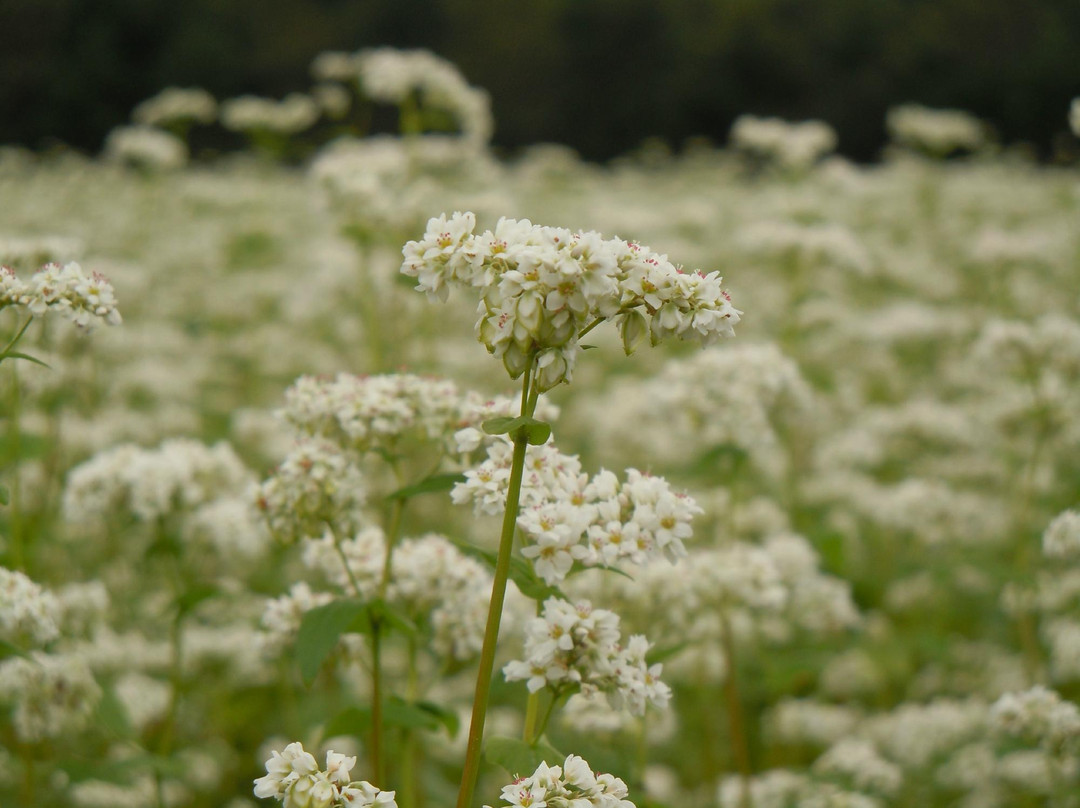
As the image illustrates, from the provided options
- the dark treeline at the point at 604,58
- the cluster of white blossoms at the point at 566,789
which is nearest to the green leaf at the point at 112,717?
the cluster of white blossoms at the point at 566,789

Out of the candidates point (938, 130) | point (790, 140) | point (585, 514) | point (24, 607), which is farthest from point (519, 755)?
point (938, 130)

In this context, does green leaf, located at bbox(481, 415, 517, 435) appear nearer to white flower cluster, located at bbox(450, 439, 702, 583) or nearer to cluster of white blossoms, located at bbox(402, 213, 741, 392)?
cluster of white blossoms, located at bbox(402, 213, 741, 392)

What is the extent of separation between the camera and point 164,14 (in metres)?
28.1

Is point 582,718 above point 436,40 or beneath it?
beneath

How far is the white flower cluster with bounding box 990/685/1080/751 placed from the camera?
4.25 m

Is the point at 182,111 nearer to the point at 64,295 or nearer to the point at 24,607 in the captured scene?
the point at 64,295

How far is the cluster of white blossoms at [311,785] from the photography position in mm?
2594

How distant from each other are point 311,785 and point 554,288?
145cm

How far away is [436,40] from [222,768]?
38.3 metres

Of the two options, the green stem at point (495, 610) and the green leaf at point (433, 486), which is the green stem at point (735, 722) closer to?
the green leaf at point (433, 486)

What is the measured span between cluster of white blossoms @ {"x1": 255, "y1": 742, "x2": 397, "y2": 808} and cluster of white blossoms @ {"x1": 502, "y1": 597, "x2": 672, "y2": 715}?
52cm

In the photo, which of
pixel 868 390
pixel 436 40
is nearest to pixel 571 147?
pixel 436 40

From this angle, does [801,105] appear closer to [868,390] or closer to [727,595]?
[868,390]

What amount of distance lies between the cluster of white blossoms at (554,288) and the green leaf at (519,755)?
1063 mm
